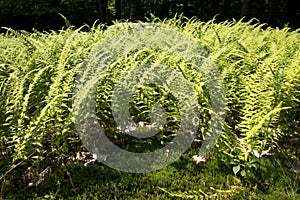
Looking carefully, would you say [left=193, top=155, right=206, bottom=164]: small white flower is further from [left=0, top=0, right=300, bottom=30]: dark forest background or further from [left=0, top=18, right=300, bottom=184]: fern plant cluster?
[left=0, top=0, right=300, bottom=30]: dark forest background

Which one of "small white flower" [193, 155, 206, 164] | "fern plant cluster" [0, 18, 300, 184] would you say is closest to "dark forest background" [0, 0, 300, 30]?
"fern plant cluster" [0, 18, 300, 184]

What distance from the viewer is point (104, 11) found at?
16328 millimetres

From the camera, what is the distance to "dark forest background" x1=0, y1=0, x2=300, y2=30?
44.9 ft

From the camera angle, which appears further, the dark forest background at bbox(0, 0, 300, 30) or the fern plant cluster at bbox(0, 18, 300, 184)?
the dark forest background at bbox(0, 0, 300, 30)

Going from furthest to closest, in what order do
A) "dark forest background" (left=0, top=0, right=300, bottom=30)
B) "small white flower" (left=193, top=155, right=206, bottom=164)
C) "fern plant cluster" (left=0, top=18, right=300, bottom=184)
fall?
"dark forest background" (left=0, top=0, right=300, bottom=30), "small white flower" (left=193, top=155, right=206, bottom=164), "fern plant cluster" (left=0, top=18, right=300, bottom=184)

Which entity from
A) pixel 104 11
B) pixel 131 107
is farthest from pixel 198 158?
pixel 104 11

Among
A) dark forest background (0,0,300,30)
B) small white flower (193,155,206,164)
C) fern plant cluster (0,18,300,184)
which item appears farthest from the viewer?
dark forest background (0,0,300,30)

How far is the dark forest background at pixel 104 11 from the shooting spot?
44.9 ft

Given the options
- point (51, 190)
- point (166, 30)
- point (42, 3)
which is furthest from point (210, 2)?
point (51, 190)

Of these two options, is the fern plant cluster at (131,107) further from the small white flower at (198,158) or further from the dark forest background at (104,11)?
the dark forest background at (104,11)

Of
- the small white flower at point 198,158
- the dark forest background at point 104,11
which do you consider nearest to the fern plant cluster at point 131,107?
the small white flower at point 198,158

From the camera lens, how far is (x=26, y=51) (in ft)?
11.8

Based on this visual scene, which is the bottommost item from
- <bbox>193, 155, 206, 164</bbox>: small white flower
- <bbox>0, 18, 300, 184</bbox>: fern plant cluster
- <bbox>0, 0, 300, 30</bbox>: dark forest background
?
<bbox>0, 0, 300, 30</bbox>: dark forest background

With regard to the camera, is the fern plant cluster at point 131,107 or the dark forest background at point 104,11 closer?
the fern plant cluster at point 131,107
